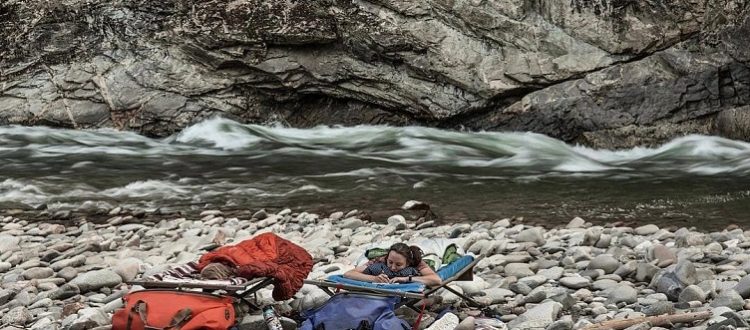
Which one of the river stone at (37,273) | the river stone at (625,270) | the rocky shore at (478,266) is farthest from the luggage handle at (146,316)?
the river stone at (625,270)

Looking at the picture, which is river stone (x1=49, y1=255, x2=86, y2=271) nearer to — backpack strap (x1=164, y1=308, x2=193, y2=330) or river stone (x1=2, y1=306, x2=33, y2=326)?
river stone (x1=2, y1=306, x2=33, y2=326)

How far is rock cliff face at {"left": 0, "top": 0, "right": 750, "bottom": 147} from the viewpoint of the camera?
1652 centimetres

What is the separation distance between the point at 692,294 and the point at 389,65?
43.7 feet

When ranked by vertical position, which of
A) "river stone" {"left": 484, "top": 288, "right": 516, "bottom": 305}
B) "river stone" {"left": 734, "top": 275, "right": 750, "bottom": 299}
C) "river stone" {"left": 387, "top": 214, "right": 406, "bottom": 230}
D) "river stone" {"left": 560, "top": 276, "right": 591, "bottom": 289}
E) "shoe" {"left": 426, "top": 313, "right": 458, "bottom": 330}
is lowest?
"river stone" {"left": 387, "top": 214, "right": 406, "bottom": 230}

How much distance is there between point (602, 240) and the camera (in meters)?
7.20

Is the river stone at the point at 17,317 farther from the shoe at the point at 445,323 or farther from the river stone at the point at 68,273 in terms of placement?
the shoe at the point at 445,323

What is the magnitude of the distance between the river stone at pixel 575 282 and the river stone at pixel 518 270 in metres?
0.38

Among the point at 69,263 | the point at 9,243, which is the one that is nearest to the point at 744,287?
the point at 69,263

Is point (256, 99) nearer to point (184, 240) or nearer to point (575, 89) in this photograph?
point (575, 89)

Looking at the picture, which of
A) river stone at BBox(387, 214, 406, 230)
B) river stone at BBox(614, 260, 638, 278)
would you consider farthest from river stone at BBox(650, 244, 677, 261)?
river stone at BBox(387, 214, 406, 230)

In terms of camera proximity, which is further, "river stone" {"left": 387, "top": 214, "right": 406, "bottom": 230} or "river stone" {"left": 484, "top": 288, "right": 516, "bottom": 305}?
"river stone" {"left": 387, "top": 214, "right": 406, "bottom": 230}

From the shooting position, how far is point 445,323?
16.2 feet

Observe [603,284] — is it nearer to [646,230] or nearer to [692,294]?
[692,294]

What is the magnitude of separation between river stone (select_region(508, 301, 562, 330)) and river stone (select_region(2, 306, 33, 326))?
341cm
